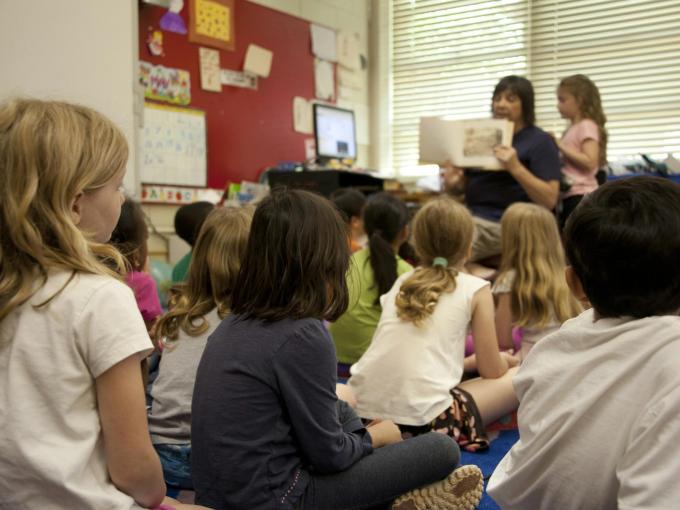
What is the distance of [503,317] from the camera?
7.72 ft

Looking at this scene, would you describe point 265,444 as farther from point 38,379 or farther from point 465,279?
point 465,279

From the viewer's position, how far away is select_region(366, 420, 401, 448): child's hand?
4.58 feet

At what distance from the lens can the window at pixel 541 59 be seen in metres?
4.12

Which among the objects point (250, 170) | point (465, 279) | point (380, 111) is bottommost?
point (465, 279)

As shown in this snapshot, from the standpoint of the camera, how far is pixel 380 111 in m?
5.05

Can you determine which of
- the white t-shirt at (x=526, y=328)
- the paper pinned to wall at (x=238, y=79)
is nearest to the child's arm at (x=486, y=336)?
the white t-shirt at (x=526, y=328)

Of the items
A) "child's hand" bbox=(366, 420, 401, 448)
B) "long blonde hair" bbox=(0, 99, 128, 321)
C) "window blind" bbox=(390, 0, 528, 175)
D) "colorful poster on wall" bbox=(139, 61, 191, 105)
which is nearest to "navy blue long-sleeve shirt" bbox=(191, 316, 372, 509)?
"child's hand" bbox=(366, 420, 401, 448)

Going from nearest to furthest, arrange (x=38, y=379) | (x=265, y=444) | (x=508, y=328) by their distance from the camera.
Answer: (x=38, y=379) < (x=265, y=444) < (x=508, y=328)

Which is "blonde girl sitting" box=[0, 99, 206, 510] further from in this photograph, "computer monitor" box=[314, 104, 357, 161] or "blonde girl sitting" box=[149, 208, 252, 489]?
"computer monitor" box=[314, 104, 357, 161]

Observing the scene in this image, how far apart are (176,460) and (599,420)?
99cm

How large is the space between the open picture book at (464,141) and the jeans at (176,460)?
2052 millimetres

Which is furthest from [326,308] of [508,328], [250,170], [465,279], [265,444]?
[250,170]

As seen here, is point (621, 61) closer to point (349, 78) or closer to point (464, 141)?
point (464, 141)

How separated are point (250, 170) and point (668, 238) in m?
3.51
